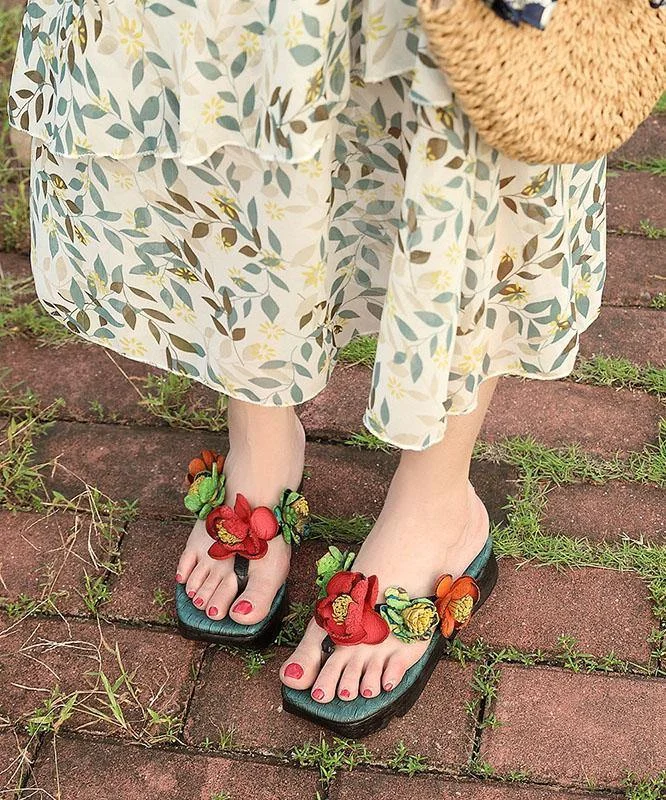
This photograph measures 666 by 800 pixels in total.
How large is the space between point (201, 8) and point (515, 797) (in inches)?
37.2

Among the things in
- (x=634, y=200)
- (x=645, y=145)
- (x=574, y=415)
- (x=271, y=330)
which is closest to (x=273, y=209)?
(x=271, y=330)

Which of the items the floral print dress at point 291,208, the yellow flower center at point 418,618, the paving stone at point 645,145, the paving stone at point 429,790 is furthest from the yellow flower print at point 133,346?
the paving stone at point 645,145

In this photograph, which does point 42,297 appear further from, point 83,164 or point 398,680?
point 398,680

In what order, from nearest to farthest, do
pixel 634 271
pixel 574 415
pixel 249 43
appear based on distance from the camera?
1. pixel 249 43
2. pixel 574 415
3. pixel 634 271

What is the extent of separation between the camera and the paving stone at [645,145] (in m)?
2.30

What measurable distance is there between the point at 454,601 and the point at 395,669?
11cm

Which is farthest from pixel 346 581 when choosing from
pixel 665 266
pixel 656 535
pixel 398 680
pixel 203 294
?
pixel 665 266

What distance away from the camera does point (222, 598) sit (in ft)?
4.54

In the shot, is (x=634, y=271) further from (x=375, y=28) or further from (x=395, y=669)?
(x=375, y=28)

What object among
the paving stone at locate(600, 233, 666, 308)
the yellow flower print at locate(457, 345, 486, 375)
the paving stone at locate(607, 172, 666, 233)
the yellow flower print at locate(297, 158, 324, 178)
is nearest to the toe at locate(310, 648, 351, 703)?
the yellow flower print at locate(457, 345, 486, 375)

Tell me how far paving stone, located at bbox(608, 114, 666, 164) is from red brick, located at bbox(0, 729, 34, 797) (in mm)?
1722

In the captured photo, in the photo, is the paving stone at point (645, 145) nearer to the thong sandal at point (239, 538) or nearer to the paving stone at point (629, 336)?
the paving stone at point (629, 336)

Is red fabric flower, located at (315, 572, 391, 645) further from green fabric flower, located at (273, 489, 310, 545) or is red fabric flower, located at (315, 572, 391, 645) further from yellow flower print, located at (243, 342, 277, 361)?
yellow flower print, located at (243, 342, 277, 361)

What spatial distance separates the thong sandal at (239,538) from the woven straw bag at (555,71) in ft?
2.15
